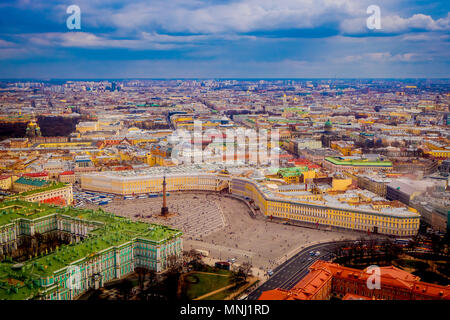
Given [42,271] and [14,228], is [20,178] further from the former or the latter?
[42,271]

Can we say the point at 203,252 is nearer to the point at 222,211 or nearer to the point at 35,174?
the point at 222,211

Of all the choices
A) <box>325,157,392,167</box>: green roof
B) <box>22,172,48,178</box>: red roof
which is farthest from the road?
<box>22,172,48,178</box>: red roof

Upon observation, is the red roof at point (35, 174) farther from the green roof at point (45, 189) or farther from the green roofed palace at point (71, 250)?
the green roofed palace at point (71, 250)

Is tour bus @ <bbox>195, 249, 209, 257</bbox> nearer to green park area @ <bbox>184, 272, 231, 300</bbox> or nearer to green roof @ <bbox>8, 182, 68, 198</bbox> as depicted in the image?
green park area @ <bbox>184, 272, 231, 300</bbox>

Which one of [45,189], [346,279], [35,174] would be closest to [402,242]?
[346,279]
